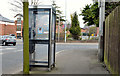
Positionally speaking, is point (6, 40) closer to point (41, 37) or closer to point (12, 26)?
point (41, 37)

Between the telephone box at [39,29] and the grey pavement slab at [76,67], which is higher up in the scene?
the telephone box at [39,29]

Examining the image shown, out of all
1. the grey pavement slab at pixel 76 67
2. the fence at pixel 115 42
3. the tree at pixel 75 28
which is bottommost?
the grey pavement slab at pixel 76 67

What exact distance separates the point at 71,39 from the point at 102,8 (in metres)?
29.6

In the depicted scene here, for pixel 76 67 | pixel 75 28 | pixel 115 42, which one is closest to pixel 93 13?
pixel 76 67

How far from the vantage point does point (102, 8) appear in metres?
9.55

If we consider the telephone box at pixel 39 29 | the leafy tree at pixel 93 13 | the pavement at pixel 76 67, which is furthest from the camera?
the leafy tree at pixel 93 13

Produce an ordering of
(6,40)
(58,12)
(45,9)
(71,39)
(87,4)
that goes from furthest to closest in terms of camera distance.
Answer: (58,12) < (71,39) < (6,40) < (87,4) < (45,9)

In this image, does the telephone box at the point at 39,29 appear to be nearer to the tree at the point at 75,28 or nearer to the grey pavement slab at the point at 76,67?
the grey pavement slab at the point at 76,67

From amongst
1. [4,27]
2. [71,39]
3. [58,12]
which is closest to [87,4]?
[71,39]

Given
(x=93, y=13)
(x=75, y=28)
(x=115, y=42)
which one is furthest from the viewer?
(x=75, y=28)

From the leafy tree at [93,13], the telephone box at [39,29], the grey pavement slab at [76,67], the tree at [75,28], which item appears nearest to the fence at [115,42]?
the grey pavement slab at [76,67]

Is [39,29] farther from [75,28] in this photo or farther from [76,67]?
[75,28]

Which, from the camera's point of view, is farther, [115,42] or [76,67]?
[76,67]

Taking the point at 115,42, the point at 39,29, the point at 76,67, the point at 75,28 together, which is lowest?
the point at 76,67
